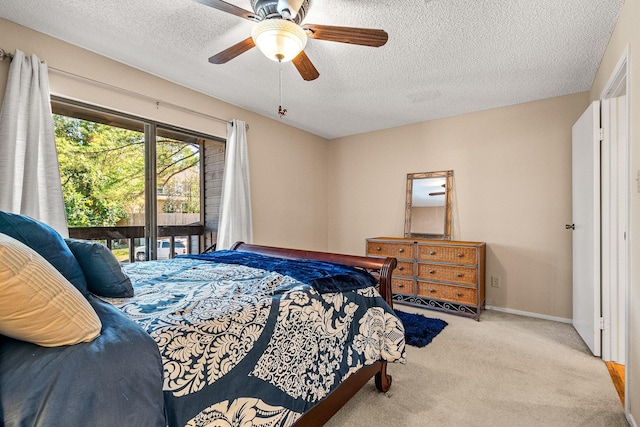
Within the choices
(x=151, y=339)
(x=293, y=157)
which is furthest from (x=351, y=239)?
(x=151, y=339)

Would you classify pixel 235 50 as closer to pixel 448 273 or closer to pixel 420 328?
pixel 420 328

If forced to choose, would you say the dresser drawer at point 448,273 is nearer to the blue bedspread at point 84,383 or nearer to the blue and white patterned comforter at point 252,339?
the blue and white patterned comforter at point 252,339

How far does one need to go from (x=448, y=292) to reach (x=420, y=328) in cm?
73

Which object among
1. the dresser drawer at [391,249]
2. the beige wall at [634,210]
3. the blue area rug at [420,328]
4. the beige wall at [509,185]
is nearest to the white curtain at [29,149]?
the blue area rug at [420,328]

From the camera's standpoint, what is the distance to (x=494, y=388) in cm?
192

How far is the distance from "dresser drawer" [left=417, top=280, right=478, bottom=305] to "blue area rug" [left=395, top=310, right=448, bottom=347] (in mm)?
345

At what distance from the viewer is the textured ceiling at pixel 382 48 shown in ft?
6.30

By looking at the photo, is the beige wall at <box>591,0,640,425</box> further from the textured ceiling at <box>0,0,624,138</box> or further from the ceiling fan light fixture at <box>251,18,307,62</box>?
the ceiling fan light fixture at <box>251,18,307,62</box>

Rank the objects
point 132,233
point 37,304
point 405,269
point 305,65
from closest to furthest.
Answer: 1. point 37,304
2. point 305,65
3. point 132,233
4. point 405,269

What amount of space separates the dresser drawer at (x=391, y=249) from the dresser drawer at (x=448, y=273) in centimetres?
22

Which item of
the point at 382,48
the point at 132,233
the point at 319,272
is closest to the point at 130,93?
the point at 132,233

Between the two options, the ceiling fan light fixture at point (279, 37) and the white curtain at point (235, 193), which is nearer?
the ceiling fan light fixture at point (279, 37)

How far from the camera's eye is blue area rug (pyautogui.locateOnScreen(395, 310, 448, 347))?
2611 mm

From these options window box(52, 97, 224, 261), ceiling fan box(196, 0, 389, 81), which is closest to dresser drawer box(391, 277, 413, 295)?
window box(52, 97, 224, 261)
